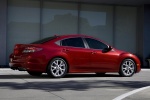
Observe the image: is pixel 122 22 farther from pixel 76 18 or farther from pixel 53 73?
pixel 53 73

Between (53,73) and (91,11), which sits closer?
(53,73)

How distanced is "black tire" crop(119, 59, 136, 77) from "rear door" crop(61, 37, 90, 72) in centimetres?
137

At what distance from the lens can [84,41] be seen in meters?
12.6

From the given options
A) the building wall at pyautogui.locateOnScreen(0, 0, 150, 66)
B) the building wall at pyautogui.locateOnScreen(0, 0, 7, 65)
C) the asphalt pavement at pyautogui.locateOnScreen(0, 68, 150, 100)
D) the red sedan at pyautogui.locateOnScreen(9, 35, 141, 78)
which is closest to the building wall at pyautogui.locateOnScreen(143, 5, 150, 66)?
the building wall at pyautogui.locateOnScreen(0, 0, 150, 66)

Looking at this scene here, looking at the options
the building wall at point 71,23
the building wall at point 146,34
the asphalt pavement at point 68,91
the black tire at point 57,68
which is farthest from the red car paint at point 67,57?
the building wall at point 146,34

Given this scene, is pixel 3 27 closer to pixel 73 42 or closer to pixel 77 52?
pixel 73 42

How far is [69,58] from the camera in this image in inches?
474

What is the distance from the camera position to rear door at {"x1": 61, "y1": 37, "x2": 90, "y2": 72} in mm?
12113

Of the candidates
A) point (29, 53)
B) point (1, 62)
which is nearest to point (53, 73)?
point (29, 53)

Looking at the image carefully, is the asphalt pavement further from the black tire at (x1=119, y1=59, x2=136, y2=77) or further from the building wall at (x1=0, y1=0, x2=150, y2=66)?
the building wall at (x1=0, y1=0, x2=150, y2=66)

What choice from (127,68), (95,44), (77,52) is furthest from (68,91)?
(127,68)

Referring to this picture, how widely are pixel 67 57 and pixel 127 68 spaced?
243 centimetres

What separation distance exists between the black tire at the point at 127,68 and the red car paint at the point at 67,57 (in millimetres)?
125

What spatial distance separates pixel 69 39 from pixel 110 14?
8.34 metres
